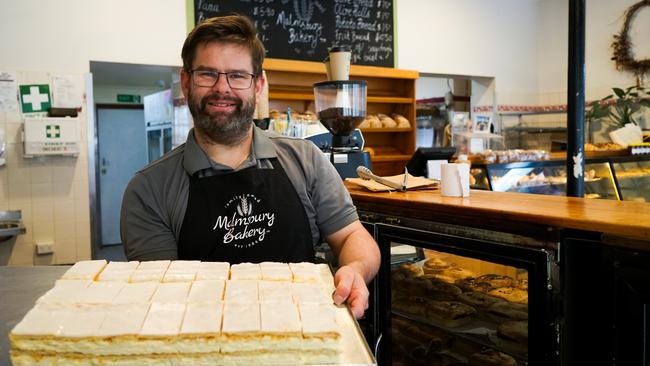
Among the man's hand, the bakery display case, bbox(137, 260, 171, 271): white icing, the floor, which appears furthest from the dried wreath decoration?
the floor

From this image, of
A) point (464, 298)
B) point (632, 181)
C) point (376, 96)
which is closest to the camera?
point (464, 298)

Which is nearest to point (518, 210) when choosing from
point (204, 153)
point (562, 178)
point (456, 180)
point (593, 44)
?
point (456, 180)

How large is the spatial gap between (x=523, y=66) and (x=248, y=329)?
21.8ft

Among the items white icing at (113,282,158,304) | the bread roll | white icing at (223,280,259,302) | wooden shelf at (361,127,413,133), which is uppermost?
the bread roll

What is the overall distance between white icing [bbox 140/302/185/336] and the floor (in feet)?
20.0

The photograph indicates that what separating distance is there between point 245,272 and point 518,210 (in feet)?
2.92

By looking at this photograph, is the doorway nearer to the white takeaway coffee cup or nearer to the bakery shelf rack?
the bakery shelf rack

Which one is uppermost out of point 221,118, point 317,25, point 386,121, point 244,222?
point 317,25

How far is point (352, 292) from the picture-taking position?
Answer: 104cm

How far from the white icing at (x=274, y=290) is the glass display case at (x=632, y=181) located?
3.66 metres

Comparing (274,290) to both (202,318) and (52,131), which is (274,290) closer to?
(202,318)

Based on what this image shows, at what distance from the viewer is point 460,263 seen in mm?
2141

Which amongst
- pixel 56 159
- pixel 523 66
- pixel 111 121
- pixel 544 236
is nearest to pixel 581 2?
pixel 544 236

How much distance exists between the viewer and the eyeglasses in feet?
5.09
